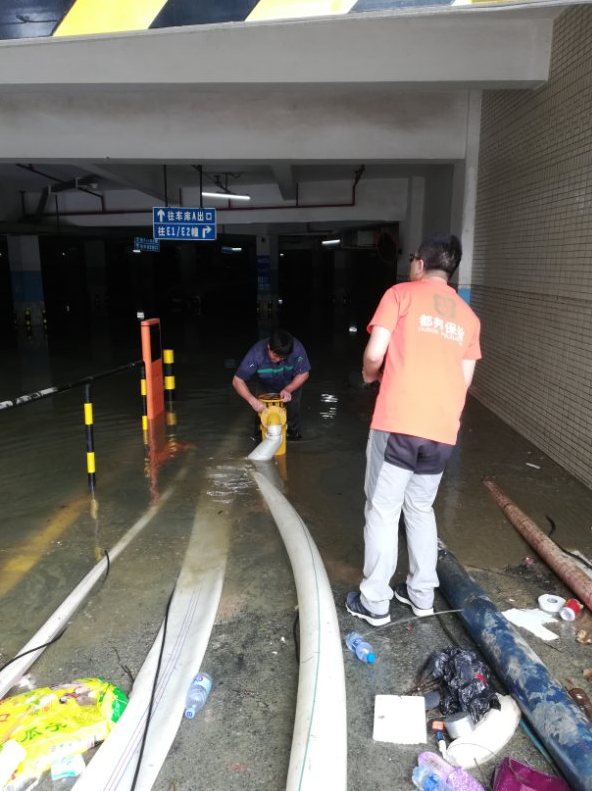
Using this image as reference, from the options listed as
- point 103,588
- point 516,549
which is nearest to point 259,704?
point 103,588

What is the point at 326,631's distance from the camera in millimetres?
2352

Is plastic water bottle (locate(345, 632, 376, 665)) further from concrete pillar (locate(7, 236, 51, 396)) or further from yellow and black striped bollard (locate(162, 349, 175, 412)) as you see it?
concrete pillar (locate(7, 236, 51, 396))

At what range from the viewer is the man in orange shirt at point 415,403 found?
95.5 inches

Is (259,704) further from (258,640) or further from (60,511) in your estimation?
(60,511)

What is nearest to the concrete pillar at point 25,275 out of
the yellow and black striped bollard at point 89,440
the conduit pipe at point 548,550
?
the yellow and black striped bollard at point 89,440

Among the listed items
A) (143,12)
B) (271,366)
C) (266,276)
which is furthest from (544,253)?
(266,276)

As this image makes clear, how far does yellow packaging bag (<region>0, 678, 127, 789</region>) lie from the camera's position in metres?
1.89

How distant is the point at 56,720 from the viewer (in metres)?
2.00

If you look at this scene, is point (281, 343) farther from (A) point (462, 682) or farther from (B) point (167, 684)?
(A) point (462, 682)

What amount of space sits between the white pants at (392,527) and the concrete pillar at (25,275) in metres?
15.8

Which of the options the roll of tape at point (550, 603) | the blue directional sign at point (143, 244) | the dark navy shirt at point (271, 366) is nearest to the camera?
the roll of tape at point (550, 603)

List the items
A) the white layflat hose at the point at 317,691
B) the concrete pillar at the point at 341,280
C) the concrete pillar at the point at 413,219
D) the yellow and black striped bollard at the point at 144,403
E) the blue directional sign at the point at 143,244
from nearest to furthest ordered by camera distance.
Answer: the white layflat hose at the point at 317,691, the yellow and black striped bollard at the point at 144,403, the concrete pillar at the point at 413,219, the blue directional sign at the point at 143,244, the concrete pillar at the point at 341,280

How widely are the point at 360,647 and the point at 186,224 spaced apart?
29.1ft

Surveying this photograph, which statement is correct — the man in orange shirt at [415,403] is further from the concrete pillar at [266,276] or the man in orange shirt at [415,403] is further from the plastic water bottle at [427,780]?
the concrete pillar at [266,276]
